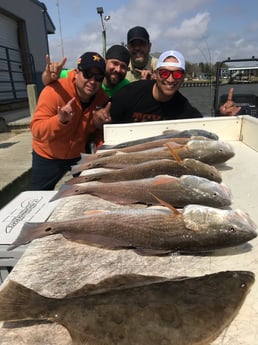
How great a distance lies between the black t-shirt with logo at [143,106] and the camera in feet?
14.8

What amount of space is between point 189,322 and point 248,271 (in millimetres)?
504

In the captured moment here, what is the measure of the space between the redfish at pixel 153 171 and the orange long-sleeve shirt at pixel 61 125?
1.16m

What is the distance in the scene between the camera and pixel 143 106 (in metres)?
4.56

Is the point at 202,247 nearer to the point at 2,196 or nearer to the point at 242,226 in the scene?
the point at 242,226

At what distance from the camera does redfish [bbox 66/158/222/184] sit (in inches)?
115

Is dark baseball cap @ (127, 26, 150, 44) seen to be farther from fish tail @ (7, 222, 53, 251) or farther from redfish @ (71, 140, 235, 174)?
fish tail @ (7, 222, 53, 251)

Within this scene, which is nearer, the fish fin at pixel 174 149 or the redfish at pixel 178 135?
the fish fin at pixel 174 149

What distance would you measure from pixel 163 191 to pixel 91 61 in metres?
2.12

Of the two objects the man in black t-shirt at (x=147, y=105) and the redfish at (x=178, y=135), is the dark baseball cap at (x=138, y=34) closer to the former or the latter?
the man in black t-shirt at (x=147, y=105)

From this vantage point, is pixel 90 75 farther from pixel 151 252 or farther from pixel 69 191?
pixel 151 252

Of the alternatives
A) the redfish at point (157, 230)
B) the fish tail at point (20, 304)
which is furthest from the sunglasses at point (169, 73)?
the fish tail at point (20, 304)

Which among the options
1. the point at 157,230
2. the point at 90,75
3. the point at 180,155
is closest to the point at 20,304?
the point at 157,230

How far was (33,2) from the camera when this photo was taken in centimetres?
2058

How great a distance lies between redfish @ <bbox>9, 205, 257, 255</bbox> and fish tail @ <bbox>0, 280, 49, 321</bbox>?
558mm
